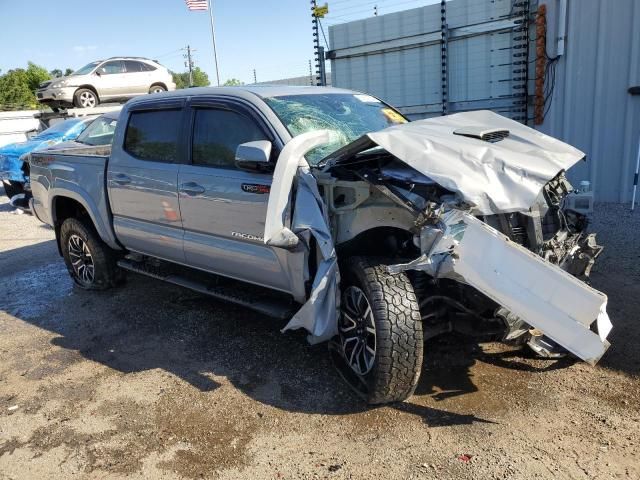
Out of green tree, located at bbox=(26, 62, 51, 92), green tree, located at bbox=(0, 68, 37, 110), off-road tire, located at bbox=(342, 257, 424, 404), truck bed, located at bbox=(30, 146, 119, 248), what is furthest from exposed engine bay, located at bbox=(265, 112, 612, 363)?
green tree, located at bbox=(26, 62, 51, 92)

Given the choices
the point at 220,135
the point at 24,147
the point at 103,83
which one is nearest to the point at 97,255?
the point at 220,135

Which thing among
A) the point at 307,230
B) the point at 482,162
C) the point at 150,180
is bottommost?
the point at 307,230

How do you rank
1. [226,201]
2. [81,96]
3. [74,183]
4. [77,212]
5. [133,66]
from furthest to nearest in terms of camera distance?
[133,66] → [81,96] → [77,212] → [74,183] → [226,201]

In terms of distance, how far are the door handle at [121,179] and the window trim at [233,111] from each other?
847mm

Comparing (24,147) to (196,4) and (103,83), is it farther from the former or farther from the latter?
(196,4)

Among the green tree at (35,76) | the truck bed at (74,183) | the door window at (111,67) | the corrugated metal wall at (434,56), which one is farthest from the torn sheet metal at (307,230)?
the green tree at (35,76)

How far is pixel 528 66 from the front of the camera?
8719mm

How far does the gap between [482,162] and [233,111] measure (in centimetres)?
196

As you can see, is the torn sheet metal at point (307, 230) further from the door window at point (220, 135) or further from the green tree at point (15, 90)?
the green tree at point (15, 90)

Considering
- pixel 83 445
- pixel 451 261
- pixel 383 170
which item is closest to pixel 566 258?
pixel 451 261

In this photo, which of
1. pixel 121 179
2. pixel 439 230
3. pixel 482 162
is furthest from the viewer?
pixel 121 179

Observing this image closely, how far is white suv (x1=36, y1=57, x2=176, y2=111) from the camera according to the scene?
15203 millimetres

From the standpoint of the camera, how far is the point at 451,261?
281 centimetres

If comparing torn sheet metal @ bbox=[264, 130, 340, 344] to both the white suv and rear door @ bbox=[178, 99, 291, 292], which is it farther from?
the white suv
